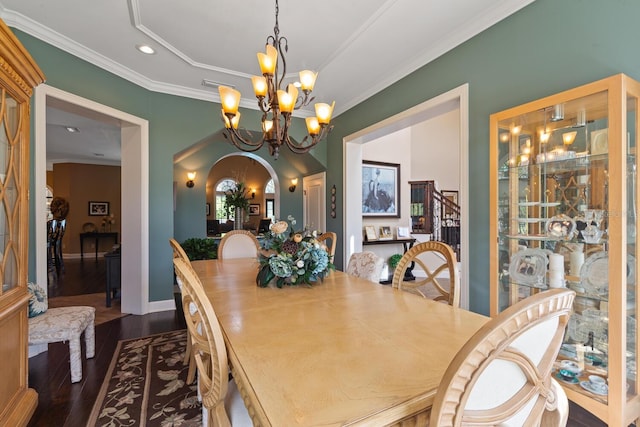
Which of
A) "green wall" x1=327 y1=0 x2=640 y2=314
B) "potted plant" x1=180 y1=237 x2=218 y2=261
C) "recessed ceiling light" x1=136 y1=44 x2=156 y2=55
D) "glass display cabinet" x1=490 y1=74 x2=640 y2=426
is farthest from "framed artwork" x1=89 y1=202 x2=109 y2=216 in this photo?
"glass display cabinet" x1=490 y1=74 x2=640 y2=426

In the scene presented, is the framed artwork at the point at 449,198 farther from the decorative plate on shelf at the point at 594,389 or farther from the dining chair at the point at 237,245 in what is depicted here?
the decorative plate on shelf at the point at 594,389

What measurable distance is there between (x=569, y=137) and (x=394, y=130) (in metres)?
2.01

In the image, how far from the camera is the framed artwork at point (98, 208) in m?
8.16

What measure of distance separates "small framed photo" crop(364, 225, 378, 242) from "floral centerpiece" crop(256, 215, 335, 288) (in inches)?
126

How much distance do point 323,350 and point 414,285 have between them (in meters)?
1.10

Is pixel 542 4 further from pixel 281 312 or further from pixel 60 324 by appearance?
pixel 60 324

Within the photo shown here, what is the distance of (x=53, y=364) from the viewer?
2.40 metres

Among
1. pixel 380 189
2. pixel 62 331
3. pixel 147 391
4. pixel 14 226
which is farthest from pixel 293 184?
pixel 14 226

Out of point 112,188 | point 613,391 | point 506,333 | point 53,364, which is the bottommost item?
point 53,364

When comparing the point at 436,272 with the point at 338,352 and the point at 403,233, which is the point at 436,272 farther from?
the point at 403,233

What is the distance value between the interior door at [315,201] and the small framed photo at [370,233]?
2.38ft

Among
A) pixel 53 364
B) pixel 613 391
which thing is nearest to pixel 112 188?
pixel 53 364

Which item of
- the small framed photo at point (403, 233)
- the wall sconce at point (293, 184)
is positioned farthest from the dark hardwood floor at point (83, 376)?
the wall sconce at point (293, 184)

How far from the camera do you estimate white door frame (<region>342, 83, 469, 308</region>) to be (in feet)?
7.99
